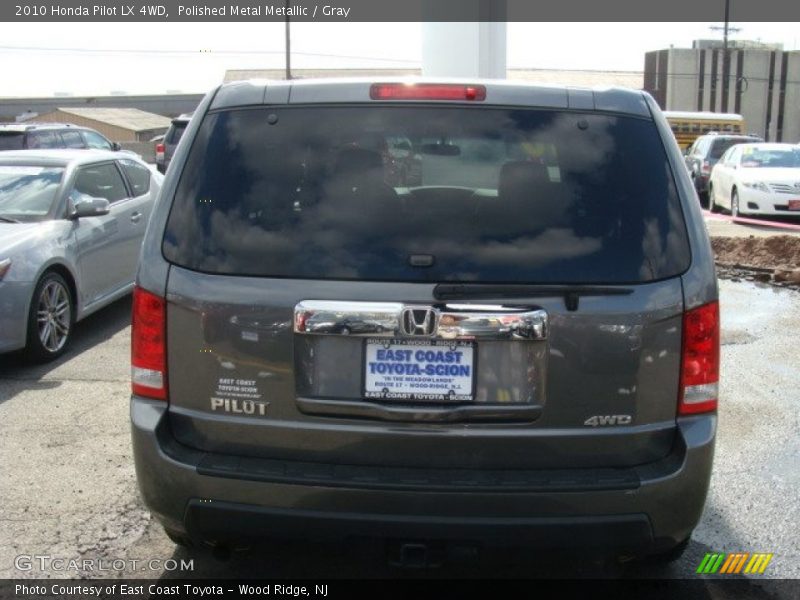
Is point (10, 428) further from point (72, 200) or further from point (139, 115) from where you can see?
point (139, 115)

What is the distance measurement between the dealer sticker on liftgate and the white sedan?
604 inches

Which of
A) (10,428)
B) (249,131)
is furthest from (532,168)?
(10,428)

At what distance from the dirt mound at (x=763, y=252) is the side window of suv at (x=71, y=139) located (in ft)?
44.1

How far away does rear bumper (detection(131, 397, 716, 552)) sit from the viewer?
2867 mm

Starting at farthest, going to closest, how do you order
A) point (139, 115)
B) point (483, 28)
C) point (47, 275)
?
point (139, 115) → point (483, 28) → point (47, 275)

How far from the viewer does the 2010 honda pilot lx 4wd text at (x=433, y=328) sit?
9.43ft

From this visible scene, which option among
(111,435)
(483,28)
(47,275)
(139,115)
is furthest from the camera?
(139,115)

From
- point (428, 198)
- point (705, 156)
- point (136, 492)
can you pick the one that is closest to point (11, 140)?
point (136, 492)

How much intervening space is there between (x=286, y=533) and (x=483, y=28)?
40.4 ft

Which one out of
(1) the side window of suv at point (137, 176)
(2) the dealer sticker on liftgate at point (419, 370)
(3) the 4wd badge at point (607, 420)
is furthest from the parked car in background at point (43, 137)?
(3) the 4wd badge at point (607, 420)

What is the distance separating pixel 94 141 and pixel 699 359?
20018mm

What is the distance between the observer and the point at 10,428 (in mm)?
5500

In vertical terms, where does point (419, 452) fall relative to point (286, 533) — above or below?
above

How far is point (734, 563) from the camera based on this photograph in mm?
3859
